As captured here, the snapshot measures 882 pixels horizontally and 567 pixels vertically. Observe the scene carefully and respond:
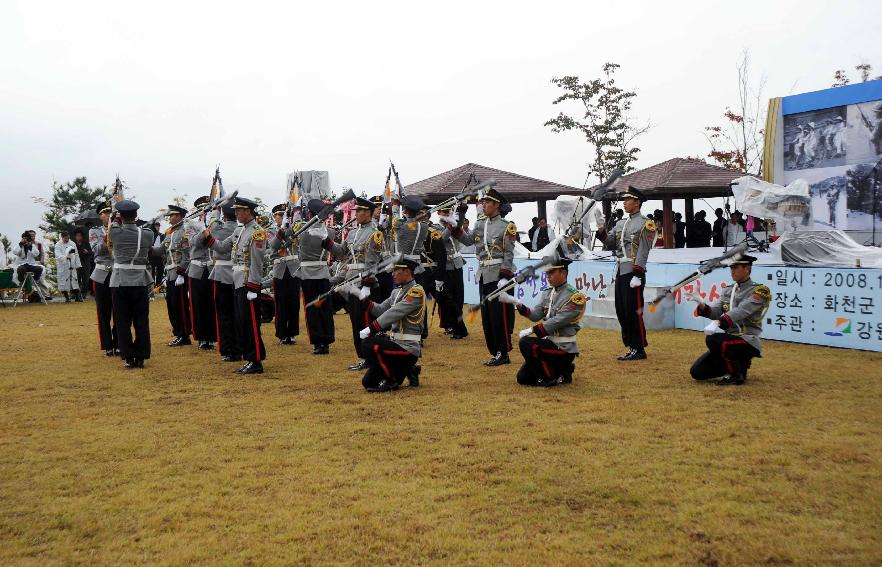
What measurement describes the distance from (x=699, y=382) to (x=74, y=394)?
21.2ft

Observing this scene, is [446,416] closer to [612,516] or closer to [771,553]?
[612,516]

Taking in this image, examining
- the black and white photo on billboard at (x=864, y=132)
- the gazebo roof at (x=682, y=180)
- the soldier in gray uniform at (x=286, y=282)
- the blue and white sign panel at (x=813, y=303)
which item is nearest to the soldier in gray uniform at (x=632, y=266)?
the blue and white sign panel at (x=813, y=303)

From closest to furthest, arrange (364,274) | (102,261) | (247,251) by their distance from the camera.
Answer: (364,274)
(247,251)
(102,261)

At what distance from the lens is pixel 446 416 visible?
745 centimetres

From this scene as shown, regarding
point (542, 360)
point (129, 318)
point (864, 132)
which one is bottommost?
point (542, 360)

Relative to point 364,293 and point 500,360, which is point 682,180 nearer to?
point 500,360

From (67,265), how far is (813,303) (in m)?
18.0

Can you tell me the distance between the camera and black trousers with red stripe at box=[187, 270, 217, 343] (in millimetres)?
11727

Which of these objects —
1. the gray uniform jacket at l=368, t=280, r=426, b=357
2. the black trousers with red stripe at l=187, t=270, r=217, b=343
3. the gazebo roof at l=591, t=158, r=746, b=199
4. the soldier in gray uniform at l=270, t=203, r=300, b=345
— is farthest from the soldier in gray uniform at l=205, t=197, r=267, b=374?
the gazebo roof at l=591, t=158, r=746, b=199

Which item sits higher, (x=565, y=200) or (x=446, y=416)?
(x=565, y=200)

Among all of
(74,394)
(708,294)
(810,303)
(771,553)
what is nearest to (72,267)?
(74,394)

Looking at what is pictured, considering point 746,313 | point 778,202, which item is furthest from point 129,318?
point 778,202

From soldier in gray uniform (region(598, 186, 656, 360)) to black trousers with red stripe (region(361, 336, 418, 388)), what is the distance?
3072 millimetres

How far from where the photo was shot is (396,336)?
861 cm
